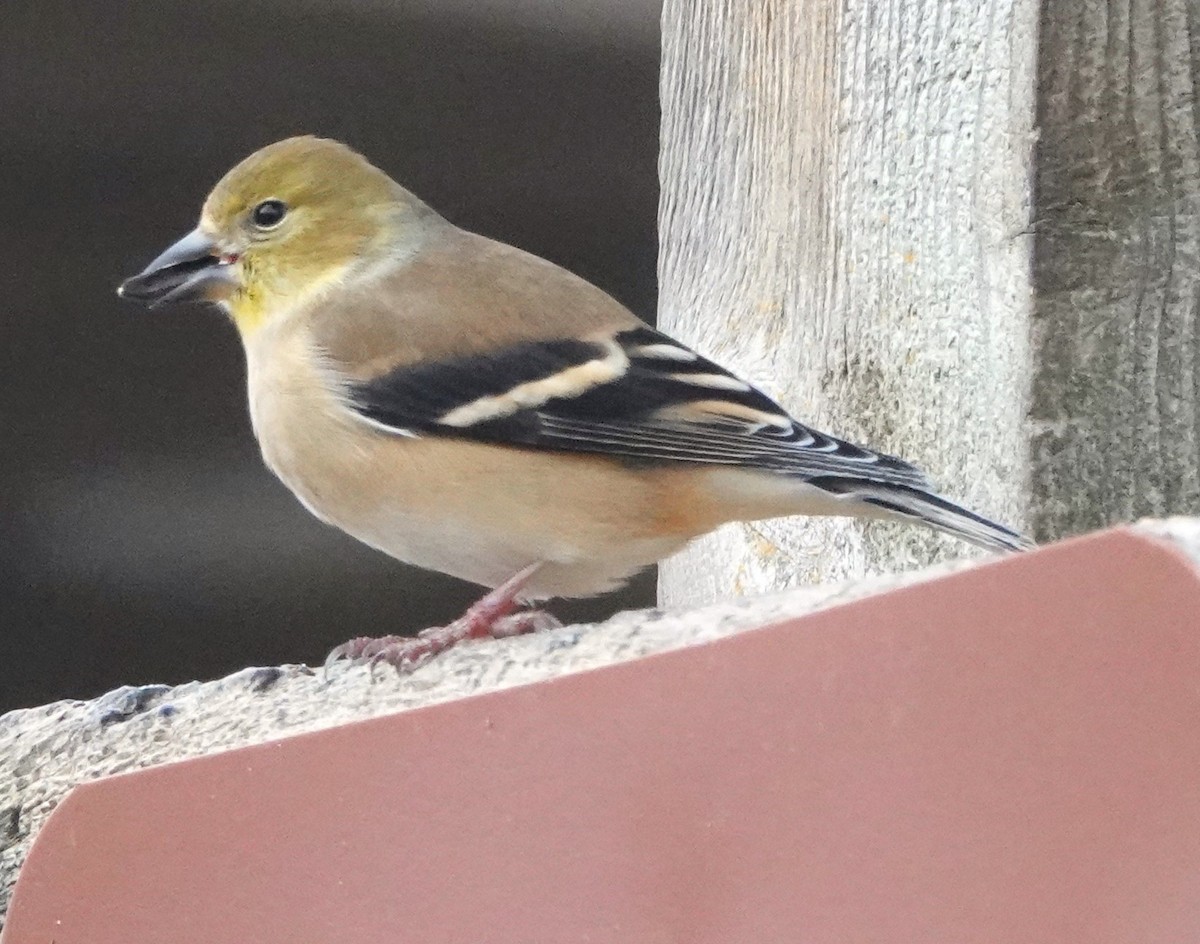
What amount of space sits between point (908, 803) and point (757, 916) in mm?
122

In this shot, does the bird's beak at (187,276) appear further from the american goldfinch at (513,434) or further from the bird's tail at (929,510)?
the bird's tail at (929,510)

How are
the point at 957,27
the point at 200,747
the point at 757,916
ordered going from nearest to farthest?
the point at 757,916, the point at 200,747, the point at 957,27

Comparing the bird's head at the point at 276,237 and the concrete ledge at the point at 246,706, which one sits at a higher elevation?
the bird's head at the point at 276,237

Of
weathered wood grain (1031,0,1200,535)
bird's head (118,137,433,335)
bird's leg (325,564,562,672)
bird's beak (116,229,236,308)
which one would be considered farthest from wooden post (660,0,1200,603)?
bird's beak (116,229,236,308)

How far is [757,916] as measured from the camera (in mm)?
1046

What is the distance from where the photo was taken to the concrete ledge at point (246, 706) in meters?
1.40

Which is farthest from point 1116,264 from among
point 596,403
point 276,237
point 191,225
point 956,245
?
point 191,225

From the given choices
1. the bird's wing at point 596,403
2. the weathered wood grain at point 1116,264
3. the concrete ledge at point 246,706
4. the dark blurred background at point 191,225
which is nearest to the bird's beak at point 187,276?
the bird's wing at point 596,403

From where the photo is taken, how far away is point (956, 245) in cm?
189

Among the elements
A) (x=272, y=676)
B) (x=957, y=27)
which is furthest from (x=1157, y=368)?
(x=272, y=676)

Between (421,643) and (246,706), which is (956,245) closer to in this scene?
(421,643)

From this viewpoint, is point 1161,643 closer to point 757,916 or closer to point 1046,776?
point 1046,776

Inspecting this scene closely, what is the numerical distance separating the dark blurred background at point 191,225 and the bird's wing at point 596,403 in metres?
0.93

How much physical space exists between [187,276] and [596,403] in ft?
2.43
